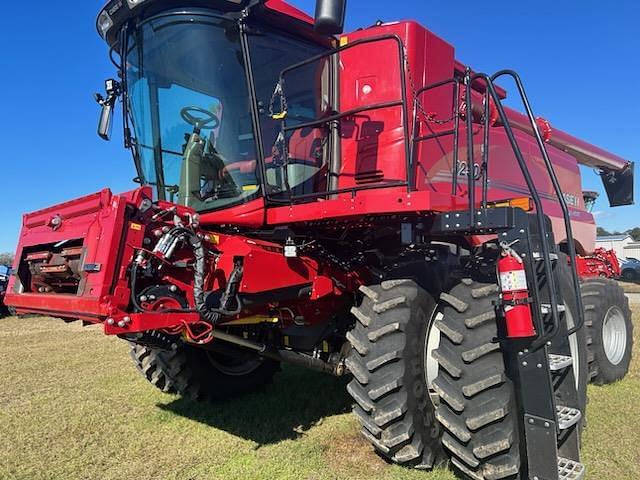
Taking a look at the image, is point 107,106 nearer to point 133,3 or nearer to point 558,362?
point 133,3

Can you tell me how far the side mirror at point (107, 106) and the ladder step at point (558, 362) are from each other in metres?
3.92

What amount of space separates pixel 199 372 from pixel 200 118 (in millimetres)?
2371

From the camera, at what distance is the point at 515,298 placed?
2939mm

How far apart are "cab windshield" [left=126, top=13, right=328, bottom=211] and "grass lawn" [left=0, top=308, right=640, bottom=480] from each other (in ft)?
6.07

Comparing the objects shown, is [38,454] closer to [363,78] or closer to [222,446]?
[222,446]

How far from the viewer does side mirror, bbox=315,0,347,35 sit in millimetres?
3016

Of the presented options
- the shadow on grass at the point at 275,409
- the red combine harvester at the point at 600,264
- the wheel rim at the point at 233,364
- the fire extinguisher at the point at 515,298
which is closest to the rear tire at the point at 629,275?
the red combine harvester at the point at 600,264

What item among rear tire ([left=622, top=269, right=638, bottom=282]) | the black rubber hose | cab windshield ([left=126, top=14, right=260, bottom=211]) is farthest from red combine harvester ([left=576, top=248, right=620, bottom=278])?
rear tire ([left=622, top=269, right=638, bottom=282])

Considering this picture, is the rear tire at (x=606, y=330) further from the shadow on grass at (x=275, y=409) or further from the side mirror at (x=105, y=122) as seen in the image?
the side mirror at (x=105, y=122)

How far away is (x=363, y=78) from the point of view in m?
4.37

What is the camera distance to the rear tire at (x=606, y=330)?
5.61 m

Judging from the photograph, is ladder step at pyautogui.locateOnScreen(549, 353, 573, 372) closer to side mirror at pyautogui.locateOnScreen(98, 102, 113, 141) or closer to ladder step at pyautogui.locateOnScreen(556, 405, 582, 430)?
ladder step at pyautogui.locateOnScreen(556, 405, 582, 430)

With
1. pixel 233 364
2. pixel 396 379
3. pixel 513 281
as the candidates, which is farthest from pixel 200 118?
pixel 233 364

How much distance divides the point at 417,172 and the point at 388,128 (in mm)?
428
